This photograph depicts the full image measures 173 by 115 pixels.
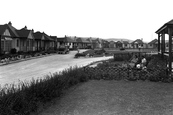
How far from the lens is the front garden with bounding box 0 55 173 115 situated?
15.0 ft

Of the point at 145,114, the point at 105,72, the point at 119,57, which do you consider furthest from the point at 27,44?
the point at 145,114

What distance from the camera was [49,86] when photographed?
6250 mm

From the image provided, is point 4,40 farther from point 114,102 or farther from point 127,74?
point 114,102

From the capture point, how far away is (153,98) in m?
6.14

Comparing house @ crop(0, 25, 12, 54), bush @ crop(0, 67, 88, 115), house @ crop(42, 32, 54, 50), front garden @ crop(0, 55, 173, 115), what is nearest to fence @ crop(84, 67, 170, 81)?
front garden @ crop(0, 55, 173, 115)

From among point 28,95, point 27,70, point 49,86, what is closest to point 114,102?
point 49,86

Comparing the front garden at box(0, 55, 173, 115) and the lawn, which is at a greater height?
the front garden at box(0, 55, 173, 115)

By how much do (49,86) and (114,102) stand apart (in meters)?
2.38

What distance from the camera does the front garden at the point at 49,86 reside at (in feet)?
15.0

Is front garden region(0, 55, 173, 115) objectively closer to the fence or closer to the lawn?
the fence

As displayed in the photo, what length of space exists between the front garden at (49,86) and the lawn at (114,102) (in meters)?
0.37

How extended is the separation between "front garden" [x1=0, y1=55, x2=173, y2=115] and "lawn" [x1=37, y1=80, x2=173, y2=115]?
372 mm

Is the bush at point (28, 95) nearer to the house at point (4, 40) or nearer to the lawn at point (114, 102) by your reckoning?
the lawn at point (114, 102)

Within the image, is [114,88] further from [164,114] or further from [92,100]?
[164,114]
